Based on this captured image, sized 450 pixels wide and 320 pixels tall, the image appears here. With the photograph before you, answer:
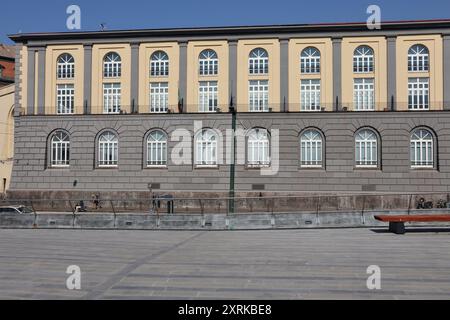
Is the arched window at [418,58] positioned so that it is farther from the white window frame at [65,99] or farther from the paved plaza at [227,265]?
the white window frame at [65,99]

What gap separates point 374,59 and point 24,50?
2860cm

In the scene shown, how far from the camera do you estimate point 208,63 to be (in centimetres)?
4294

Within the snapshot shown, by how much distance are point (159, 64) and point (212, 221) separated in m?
22.8

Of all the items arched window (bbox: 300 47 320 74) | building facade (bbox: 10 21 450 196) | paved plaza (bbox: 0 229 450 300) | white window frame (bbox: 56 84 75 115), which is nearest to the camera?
paved plaza (bbox: 0 229 450 300)

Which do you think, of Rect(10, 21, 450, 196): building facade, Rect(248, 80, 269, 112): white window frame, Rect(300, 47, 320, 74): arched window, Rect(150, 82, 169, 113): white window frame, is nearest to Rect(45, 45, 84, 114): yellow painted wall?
Rect(10, 21, 450, 196): building facade

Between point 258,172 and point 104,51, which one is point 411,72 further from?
point 104,51

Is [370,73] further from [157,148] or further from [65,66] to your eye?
[65,66]

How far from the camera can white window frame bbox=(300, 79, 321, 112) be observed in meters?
41.6

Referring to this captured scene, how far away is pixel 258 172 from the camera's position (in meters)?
40.9

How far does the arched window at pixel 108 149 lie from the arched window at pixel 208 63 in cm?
885

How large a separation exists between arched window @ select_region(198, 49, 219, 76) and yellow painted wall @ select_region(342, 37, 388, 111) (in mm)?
10061

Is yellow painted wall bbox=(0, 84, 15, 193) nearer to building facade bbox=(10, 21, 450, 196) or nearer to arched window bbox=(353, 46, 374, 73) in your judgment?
building facade bbox=(10, 21, 450, 196)

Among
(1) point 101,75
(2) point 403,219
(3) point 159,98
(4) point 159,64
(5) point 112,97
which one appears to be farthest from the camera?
(1) point 101,75

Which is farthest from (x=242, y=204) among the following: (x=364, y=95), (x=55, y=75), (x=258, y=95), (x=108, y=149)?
(x=55, y=75)
